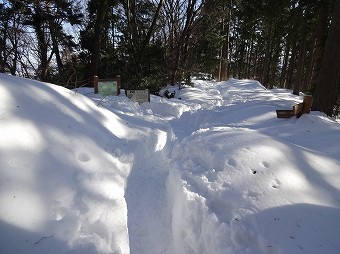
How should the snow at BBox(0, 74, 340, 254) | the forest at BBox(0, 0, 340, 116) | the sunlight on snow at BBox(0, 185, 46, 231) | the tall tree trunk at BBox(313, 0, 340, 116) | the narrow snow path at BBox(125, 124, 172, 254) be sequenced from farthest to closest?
1. the forest at BBox(0, 0, 340, 116)
2. the tall tree trunk at BBox(313, 0, 340, 116)
3. the narrow snow path at BBox(125, 124, 172, 254)
4. the snow at BBox(0, 74, 340, 254)
5. the sunlight on snow at BBox(0, 185, 46, 231)

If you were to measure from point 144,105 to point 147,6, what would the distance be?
35.8 feet

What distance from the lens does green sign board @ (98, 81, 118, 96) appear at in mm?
9539

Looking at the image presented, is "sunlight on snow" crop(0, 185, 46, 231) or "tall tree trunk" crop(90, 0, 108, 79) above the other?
"tall tree trunk" crop(90, 0, 108, 79)

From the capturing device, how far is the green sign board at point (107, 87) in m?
9.54

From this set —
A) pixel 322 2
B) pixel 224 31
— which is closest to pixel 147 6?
pixel 224 31

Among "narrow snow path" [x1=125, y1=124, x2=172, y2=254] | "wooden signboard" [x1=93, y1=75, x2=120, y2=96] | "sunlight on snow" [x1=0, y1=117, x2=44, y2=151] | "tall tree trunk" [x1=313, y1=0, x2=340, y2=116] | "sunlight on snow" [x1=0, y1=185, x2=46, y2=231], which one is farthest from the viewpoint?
"wooden signboard" [x1=93, y1=75, x2=120, y2=96]

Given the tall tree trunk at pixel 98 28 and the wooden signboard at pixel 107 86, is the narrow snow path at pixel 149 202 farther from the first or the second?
the tall tree trunk at pixel 98 28

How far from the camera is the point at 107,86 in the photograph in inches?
380

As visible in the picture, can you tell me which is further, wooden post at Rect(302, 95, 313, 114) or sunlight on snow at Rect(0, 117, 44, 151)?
wooden post at Rect(302, 95, 313, 114)

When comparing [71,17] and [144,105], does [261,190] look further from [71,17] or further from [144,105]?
[71,17]

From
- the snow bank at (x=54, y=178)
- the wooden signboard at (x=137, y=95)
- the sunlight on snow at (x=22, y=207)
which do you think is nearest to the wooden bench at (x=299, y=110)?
the snow bank at (x=54, y=178)

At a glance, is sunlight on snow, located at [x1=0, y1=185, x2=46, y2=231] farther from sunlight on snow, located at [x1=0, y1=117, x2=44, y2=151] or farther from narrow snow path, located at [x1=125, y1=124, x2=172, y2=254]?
narrow snow path, located at [x1=125, y1=124, x2=172, y2=254]

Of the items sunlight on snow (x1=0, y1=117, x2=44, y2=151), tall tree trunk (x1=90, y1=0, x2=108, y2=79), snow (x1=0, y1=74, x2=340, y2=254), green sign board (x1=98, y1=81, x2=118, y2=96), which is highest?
tall tree trunk (x1=90, y1=0, x2=108, y2=79)

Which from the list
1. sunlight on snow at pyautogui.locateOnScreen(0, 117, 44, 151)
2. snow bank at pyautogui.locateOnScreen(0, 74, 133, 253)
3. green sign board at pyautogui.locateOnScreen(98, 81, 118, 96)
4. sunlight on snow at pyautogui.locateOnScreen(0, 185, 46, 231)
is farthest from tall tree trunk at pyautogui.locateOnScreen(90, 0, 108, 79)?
sunlight on snow at pyautogui.locateOnScreen(0, 185, 46, 231)
